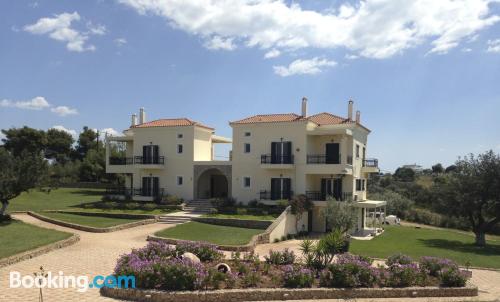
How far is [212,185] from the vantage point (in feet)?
129

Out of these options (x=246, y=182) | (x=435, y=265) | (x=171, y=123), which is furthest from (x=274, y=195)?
(x=435, y=265)

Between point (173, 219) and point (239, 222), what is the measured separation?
16.3ft

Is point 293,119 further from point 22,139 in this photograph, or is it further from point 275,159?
point 22,139

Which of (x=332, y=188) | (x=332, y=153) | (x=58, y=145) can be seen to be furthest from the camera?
(x=58, y=145)

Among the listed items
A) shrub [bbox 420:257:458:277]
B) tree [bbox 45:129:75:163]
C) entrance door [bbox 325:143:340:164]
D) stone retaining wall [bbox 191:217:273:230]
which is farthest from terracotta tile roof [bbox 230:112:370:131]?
tree [bbox 45:129:75:163]

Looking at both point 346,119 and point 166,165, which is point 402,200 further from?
point 166,165

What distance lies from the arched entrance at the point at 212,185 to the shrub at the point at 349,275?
23.8m

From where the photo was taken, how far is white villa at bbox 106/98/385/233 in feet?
103

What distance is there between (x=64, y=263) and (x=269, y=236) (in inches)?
474

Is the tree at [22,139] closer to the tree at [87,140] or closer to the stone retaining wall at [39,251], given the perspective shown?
the tree at [87,140]

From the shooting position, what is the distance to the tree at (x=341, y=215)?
83.3 feet

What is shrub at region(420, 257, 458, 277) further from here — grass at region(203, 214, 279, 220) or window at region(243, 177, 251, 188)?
window at region(243, 177, 251, 188)

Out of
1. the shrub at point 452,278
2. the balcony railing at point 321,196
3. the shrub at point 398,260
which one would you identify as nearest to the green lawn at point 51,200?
the balcony railing at point 321,196

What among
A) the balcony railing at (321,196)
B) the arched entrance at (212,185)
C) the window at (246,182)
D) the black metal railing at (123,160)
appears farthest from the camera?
the black metal railing at (123,160)
